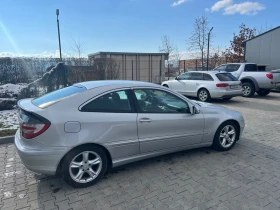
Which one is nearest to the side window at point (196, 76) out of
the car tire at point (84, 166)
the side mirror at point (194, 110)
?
the side mirror at point (194, 110)

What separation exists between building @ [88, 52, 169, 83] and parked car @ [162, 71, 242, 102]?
22.2 feet

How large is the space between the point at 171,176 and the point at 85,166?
1.34 meters

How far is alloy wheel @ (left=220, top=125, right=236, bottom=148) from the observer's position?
4.07 metres

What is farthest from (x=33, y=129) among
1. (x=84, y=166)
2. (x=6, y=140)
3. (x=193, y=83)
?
(x=193, y=83)

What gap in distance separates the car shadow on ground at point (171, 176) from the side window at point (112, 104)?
1.08m

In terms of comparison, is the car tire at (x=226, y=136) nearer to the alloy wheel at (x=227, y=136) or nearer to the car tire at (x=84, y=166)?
the alloy wheel at (x=227, y=136)

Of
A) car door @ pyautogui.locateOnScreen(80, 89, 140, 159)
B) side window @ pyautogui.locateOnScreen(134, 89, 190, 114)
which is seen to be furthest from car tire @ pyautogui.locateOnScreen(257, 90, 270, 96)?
car door @ pyautogui.locateOnScreen(80, 89, 140, 159)

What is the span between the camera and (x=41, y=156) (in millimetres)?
2613

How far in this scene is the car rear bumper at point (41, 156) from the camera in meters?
2.62

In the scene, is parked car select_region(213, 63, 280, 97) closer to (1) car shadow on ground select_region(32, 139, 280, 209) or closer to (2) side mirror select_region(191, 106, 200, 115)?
(1) car shadow on ground select_region(32, 139, 280, 209)

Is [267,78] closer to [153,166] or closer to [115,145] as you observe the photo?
[153,166]

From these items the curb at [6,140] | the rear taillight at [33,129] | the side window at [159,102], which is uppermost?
the side window at [159,102]

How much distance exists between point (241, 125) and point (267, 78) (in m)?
7.69

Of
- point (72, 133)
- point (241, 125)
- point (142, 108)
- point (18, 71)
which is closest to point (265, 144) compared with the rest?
point (241, 125)
